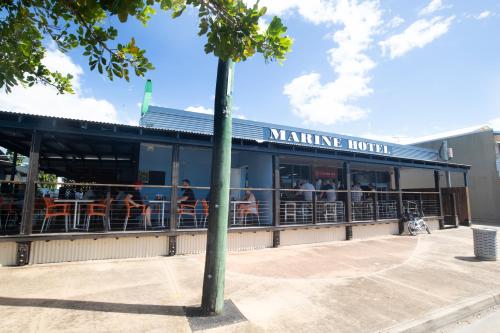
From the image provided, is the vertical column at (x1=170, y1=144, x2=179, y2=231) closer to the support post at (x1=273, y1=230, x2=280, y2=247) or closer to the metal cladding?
the metal cladding

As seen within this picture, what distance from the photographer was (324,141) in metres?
15.3

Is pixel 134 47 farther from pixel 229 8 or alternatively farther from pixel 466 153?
pixel 466 153

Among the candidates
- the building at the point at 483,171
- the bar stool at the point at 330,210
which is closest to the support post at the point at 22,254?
the bar stool at the point at 330,210

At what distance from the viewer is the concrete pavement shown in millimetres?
3748

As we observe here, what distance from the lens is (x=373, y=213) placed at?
1148 centimetres

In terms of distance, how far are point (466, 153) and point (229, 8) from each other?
24.5 metres

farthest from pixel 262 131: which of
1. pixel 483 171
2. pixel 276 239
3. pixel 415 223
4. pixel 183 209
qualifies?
pixel 483 171

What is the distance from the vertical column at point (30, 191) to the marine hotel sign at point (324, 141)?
9.10m

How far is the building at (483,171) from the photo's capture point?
63.1 ft

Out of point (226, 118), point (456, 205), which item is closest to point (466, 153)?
point (456, 205)

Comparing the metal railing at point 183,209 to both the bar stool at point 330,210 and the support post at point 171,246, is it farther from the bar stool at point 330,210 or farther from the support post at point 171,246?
the support post at point 171,246

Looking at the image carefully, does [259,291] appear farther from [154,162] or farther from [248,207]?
[154,162]

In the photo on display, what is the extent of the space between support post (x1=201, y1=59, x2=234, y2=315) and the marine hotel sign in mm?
9130

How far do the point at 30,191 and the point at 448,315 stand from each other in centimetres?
837
